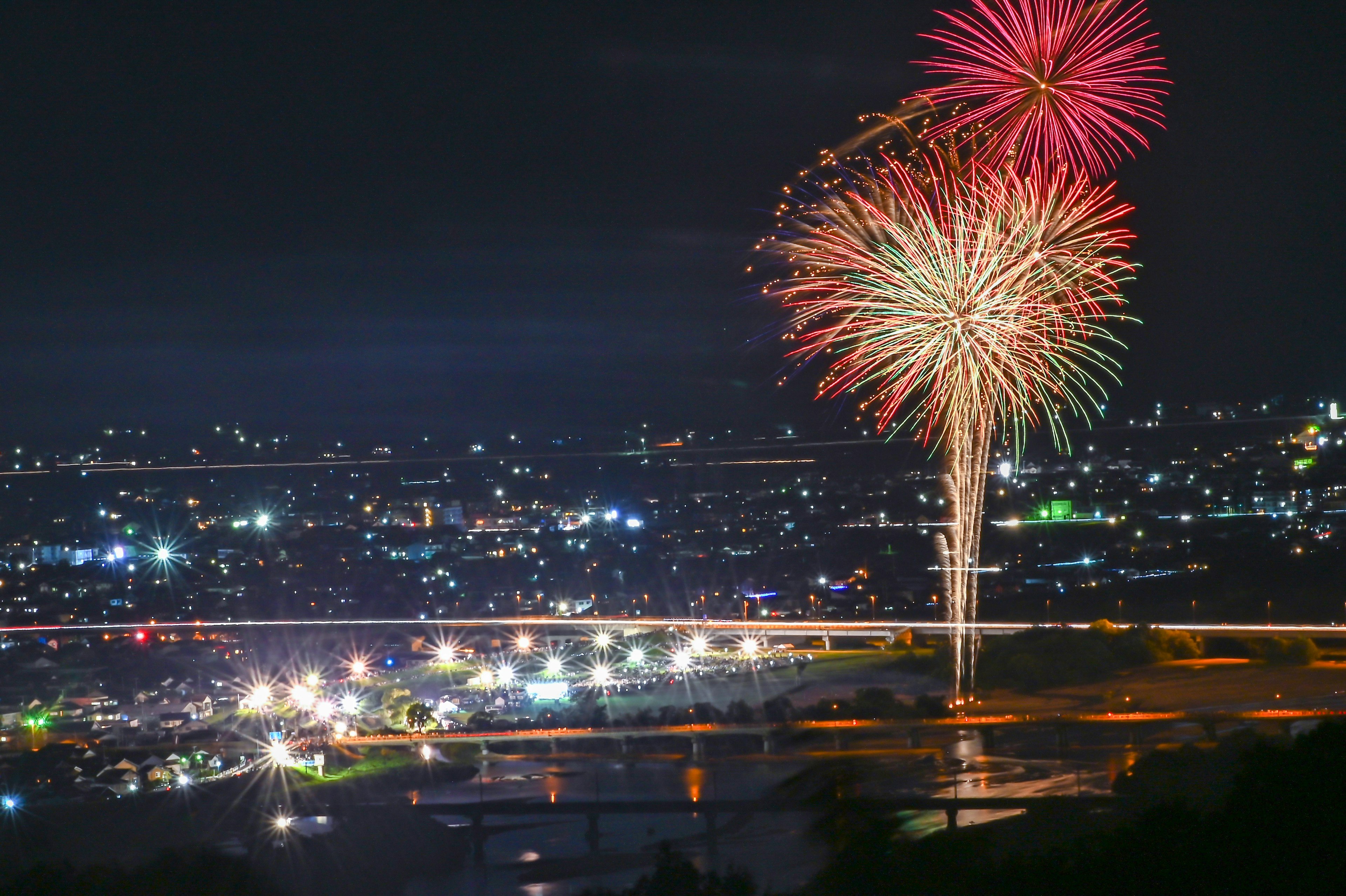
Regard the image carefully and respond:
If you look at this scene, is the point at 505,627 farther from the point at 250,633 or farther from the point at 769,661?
the point at 769,661

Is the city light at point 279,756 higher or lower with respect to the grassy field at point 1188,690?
higher

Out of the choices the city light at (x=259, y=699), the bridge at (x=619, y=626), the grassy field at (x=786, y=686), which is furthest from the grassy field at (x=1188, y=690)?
the city light at (x=259, y=699)

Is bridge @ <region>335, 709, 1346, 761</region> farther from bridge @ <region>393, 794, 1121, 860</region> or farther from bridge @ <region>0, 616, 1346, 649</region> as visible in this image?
bridge @ <region>0, 616, 1346, 649</region>

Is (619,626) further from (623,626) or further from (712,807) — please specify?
(712,807)

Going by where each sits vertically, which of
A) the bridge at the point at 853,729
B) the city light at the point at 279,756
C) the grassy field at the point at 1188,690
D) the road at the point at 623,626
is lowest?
the grassy field at the point at 1188,690

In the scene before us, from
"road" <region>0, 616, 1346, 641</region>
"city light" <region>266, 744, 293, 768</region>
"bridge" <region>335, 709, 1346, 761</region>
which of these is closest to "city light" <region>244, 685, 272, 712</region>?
"city light" <region>266, 744, 293, 768</region>

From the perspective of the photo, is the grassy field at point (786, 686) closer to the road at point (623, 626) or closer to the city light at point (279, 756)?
the road at point (623, 626)
